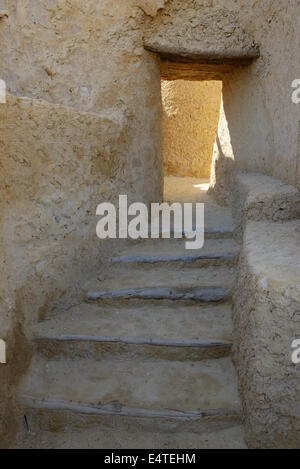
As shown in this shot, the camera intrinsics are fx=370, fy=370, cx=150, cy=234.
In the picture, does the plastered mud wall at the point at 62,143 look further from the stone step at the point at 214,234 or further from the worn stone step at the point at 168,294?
the stone step at the point at 214,234

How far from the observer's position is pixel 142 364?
7.99 ft

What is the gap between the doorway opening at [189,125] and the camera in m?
7.37

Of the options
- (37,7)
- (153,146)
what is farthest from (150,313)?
(37,7)

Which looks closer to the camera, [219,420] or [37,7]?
[219,420]

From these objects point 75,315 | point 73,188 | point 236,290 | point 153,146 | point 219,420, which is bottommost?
point 219,420

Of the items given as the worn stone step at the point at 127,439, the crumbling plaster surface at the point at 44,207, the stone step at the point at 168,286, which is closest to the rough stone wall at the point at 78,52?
the crumbling plaster surface at the point at 44,207

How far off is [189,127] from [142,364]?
594 cm

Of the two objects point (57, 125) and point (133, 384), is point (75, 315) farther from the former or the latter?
point (57, 125)

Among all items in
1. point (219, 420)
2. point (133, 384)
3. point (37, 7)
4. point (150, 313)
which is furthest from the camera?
point (37, 7)

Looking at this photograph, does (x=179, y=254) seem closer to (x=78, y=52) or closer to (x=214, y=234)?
(x=214, y=234)

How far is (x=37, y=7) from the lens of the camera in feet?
10.7

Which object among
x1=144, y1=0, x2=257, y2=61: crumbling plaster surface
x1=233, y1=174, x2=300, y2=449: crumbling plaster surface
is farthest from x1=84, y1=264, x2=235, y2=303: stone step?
x1=144, y1=0, x2=257, y2=61: crumbling plaster surface

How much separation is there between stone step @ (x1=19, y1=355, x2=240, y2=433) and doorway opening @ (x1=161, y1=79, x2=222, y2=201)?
211 inches

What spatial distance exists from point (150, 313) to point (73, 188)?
3.67ft
